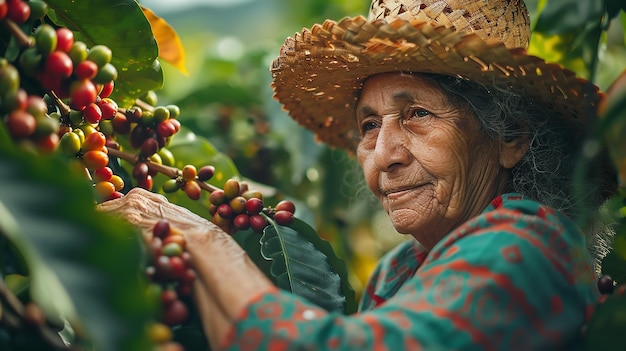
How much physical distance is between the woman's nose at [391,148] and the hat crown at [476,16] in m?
0.32

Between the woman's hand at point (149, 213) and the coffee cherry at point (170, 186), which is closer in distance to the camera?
the woman's hand at point (149, 213)

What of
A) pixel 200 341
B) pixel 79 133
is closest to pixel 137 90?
pixel 79 133

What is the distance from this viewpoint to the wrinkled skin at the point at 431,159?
6.35 feet

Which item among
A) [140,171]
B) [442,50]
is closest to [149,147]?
[140,171]

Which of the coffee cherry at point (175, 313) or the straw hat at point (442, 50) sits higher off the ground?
the straw hat at point (442, 50)

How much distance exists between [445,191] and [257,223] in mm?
565

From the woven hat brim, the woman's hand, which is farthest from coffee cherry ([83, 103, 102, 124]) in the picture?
the woven hat brim

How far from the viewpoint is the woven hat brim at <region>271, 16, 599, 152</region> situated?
5.64ft

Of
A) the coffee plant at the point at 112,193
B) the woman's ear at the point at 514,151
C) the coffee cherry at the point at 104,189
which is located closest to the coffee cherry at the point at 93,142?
the coffee plant at the point at 112,193

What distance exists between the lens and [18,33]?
4.49ft

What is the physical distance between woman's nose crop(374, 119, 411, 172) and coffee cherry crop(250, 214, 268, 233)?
16.0 inches

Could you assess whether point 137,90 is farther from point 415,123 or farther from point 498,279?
point 498,279

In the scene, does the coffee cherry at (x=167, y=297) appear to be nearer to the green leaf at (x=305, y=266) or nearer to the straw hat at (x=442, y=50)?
the green leaf at (x=305, y=266)

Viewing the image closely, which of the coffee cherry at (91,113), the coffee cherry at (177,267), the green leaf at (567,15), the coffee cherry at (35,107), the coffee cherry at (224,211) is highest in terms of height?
the green leaf at (567,15)
